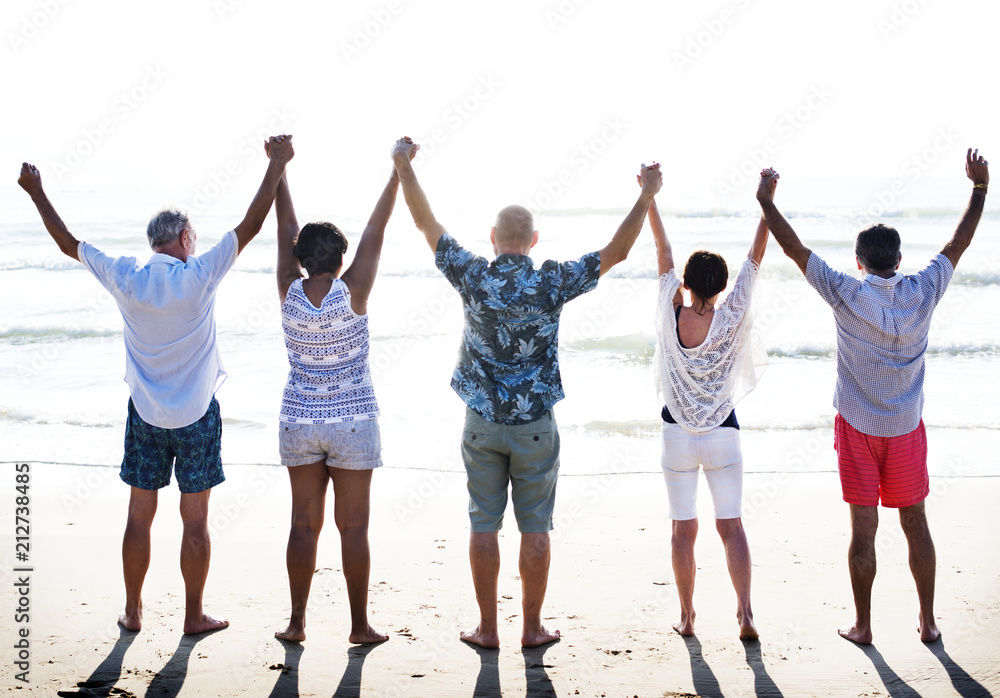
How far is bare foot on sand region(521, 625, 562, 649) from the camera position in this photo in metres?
3.35

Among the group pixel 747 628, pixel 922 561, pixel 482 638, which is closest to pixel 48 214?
pixel 482 638

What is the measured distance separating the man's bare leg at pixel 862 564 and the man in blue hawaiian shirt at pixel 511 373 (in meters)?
1.24

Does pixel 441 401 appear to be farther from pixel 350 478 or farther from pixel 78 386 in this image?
pixel 350 478

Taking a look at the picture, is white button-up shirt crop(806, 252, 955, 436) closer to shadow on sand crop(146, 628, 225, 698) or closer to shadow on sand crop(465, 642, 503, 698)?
shadow on sand crop(465, 642, 503, 698)

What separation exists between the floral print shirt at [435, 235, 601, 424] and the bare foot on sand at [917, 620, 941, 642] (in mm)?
1741

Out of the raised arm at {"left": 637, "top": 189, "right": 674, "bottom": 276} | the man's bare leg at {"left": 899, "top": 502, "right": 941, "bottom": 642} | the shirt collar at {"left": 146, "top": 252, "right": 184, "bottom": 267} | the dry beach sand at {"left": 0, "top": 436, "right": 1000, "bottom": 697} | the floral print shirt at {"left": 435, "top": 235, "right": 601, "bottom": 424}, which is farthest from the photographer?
the raised arm at {"left": 637, "top": 189, "right": 674, "bottom": 276}

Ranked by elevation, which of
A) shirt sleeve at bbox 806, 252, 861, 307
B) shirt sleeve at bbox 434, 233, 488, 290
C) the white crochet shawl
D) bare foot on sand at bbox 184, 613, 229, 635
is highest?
shirt sleeve at bbox 434, 233, 488, 290

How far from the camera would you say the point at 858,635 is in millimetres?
3412

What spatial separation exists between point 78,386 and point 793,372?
7.51 meters

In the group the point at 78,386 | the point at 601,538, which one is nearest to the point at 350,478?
the point at 601,538

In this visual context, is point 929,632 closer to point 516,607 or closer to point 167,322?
point 516,607

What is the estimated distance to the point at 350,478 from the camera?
328cm

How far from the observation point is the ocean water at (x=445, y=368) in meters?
6.61

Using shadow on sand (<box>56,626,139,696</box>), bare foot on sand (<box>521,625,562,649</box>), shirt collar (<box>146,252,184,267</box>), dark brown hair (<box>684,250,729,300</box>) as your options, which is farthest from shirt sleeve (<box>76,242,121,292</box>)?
dark brown hair (<box>684,250,729,300</box>)
